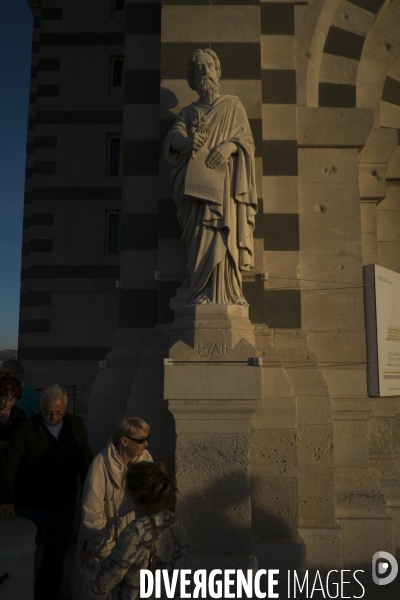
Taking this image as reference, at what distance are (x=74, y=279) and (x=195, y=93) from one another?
812cm

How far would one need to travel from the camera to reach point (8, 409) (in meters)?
4.54

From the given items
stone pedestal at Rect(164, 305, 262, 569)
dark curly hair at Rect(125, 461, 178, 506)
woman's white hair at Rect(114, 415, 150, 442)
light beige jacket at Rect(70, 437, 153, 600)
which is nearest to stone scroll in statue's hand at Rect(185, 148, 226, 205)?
stone pedestal at Rect(164, 305, 262, 569)

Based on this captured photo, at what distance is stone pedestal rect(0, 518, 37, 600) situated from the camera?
3.52 meters

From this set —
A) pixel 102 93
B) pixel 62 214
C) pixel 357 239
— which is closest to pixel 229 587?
pixel 357 239

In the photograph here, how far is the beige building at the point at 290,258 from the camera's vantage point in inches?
204

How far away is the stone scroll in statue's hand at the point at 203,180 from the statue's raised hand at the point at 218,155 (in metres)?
0.04

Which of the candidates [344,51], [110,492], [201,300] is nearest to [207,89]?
[201,300]

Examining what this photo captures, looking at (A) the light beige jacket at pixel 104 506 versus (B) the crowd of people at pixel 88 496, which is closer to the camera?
(B) the crowd of people at pixel 88 496

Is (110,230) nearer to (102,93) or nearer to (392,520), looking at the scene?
(102,93)

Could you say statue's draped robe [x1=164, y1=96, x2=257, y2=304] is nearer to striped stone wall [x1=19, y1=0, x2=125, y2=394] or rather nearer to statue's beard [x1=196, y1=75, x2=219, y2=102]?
statue's beard [x1=196, y1=75, x2=219, y2=102]

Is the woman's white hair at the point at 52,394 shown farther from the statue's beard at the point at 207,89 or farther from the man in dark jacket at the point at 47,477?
the statue's beard at the point at 207,89

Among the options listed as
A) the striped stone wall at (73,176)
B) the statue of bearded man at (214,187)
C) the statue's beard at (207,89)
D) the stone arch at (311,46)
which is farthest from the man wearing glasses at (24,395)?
the striped stone wall at (73,176)

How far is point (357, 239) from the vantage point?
631cm

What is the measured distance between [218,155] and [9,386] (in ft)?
9.04
